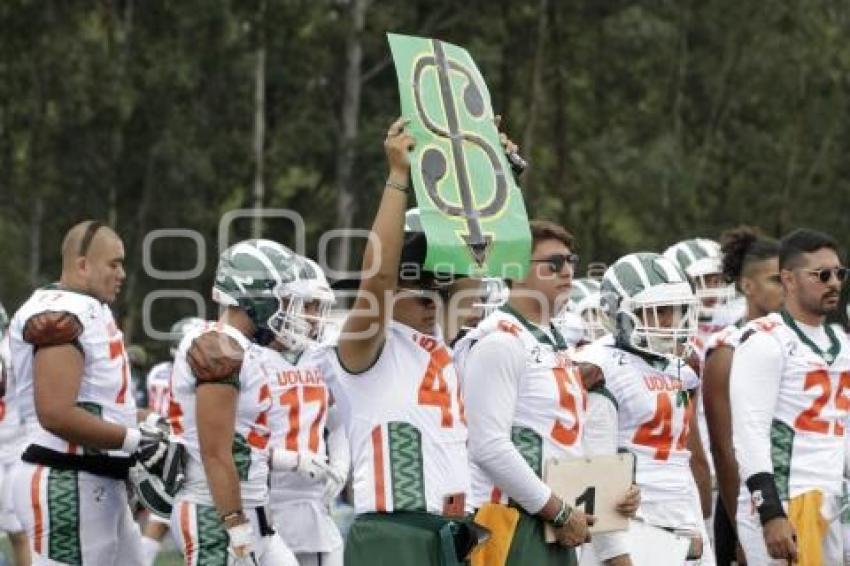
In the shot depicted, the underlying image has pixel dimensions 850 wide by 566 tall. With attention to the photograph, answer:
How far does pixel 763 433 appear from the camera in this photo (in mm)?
8828

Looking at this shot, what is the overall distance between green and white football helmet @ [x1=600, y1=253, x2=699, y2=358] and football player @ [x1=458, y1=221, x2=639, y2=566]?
0.77 meters

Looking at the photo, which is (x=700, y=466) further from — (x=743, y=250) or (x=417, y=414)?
(x=417, y=414)

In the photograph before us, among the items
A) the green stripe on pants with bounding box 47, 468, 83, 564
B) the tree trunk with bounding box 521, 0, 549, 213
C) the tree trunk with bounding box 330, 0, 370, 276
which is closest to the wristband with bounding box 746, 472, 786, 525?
the green stripe on pants with bounding box 47, 468, 83, 564

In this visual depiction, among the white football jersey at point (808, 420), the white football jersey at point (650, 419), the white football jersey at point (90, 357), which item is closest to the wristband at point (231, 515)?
the white football jersey at point (90, 357)

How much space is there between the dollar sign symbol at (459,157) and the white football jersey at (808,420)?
2.53m

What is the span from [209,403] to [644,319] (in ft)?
6.69

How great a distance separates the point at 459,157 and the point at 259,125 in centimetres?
2979

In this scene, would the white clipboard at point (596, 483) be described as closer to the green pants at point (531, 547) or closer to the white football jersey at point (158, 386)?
the green pants at point (531, 547)

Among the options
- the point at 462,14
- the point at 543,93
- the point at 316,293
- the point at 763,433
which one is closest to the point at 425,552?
the point at 316,293

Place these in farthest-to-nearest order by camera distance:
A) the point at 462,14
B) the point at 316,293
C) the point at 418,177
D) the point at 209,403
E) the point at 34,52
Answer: the point at 462,14 → the point at 34,52 → the point at 316,293 → the point at 209,403 → the point at 418,177

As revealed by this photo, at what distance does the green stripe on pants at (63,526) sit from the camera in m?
8.38

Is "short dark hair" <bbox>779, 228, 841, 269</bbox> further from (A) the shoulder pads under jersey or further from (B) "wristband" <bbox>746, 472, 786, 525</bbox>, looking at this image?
(A) the shoulder pads under jersey

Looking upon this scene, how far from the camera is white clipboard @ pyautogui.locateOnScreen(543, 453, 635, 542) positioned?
749cm

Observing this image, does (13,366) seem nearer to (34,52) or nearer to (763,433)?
(763,433)
